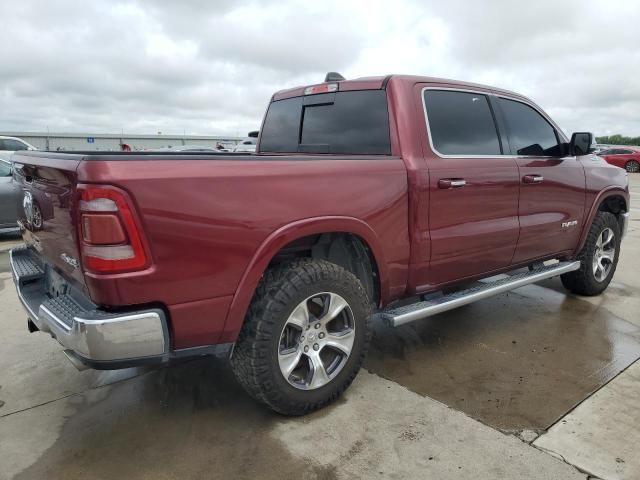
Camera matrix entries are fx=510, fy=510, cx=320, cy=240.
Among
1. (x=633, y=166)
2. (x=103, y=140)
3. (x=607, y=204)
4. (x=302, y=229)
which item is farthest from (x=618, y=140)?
(x=302, y=229)

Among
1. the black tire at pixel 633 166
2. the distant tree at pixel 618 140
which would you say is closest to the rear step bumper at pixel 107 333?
the black tire at pixel 633 166

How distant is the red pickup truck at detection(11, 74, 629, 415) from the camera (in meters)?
2.16

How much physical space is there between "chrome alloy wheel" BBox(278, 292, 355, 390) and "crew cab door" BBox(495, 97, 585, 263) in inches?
71.4

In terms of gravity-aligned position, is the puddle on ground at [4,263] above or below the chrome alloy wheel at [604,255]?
below

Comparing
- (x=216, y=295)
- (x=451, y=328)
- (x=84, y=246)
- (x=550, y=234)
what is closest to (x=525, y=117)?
(x=550, y=234)

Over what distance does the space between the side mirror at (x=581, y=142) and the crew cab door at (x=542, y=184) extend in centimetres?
10

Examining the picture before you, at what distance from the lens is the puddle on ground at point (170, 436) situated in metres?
2.39

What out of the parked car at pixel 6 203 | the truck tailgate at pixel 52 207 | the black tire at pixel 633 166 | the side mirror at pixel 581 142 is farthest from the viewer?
the black tire at pixel 633 166

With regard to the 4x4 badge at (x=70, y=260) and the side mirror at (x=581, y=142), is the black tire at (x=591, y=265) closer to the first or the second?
the side mirror at (x=581, y=142)

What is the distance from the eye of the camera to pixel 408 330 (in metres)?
4.14

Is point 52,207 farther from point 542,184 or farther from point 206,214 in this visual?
point 542,184

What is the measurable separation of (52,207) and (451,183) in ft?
7.49

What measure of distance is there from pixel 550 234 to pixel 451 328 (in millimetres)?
1131

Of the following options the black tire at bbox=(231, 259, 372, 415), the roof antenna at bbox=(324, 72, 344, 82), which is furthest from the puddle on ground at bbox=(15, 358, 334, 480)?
the roof antenna at bbox=(324, 72, 344, 82)
